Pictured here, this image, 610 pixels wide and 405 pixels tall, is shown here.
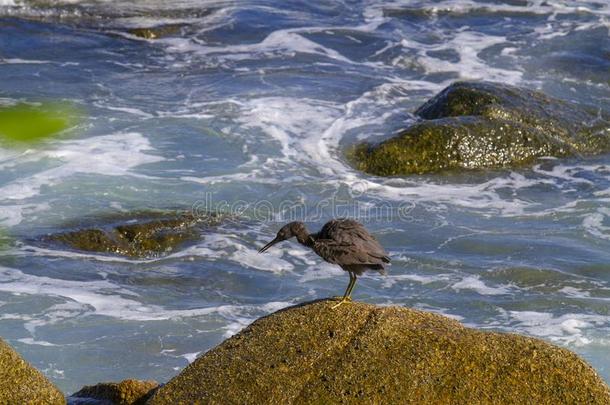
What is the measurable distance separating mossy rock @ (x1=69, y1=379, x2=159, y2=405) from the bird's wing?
3.80 feet

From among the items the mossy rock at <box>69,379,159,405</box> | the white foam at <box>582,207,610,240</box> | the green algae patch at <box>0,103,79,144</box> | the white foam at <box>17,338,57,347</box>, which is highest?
the mossy rock at <box>69,379,159,405</box>

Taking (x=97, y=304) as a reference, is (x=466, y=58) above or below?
above

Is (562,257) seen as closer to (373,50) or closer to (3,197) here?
(3,197)

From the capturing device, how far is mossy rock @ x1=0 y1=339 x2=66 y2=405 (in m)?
4.90

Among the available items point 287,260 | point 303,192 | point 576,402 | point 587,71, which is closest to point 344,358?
point 576,402

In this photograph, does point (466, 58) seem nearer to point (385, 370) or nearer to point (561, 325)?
point (561, 325)

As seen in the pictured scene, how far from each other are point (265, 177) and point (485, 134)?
2451 millimetres

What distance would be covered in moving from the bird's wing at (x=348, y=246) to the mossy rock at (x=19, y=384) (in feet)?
5.05

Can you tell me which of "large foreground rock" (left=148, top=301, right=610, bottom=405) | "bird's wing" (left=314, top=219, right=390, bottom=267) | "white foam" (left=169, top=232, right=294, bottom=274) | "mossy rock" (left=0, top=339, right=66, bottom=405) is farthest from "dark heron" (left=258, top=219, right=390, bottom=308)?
"white foam" (left=169, top=232, right=294, bottom=274)

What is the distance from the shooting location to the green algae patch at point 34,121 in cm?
1188

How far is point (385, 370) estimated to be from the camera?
4648 mm

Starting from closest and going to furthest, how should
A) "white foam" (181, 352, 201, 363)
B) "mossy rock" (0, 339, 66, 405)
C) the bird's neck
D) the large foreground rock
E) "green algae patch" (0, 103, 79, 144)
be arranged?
the large foreground rock < "mossy rock" (0, 339, 66, 405) < the bird's neck < "white foam" (181, 352, 201, 363) < "green algae patch" (0, 103, 79, 144)

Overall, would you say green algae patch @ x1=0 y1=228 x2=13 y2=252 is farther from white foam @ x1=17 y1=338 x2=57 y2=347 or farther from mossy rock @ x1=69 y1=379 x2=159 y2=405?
mossy rock @ x1=69 y1=379 x2=159 y2=405

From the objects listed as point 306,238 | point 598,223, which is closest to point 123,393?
point 306,238
